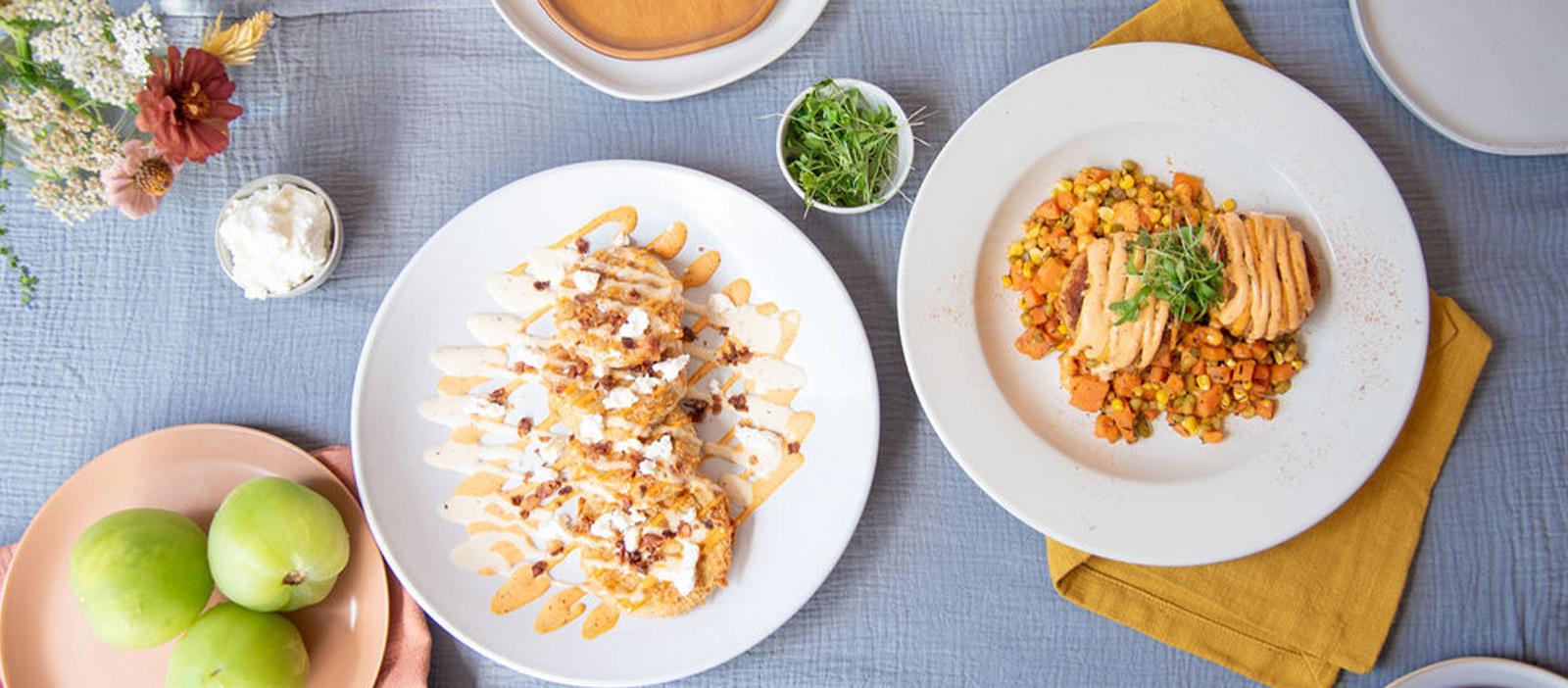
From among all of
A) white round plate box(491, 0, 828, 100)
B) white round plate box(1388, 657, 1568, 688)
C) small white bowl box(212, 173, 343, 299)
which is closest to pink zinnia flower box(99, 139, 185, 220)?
small white bowl box(212, 173, 343, 299)

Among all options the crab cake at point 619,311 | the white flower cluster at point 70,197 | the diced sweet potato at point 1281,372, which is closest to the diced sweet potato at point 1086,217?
the diced sweet potato at point 1281,372

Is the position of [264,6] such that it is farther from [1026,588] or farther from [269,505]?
[1026,588]

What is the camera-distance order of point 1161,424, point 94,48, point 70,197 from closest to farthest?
1. point 94,48
2. point 70,197
3. point 1161,424

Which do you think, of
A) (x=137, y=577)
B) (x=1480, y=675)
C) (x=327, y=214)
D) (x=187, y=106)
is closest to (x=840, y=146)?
(x=327, y=214)

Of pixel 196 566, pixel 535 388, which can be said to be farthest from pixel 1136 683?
pixel 196 566

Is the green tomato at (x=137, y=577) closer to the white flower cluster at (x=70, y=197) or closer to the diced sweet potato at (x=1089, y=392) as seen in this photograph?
the white flower cluster at (x=70, y=197)

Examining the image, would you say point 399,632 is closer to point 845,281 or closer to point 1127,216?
point 845,281
